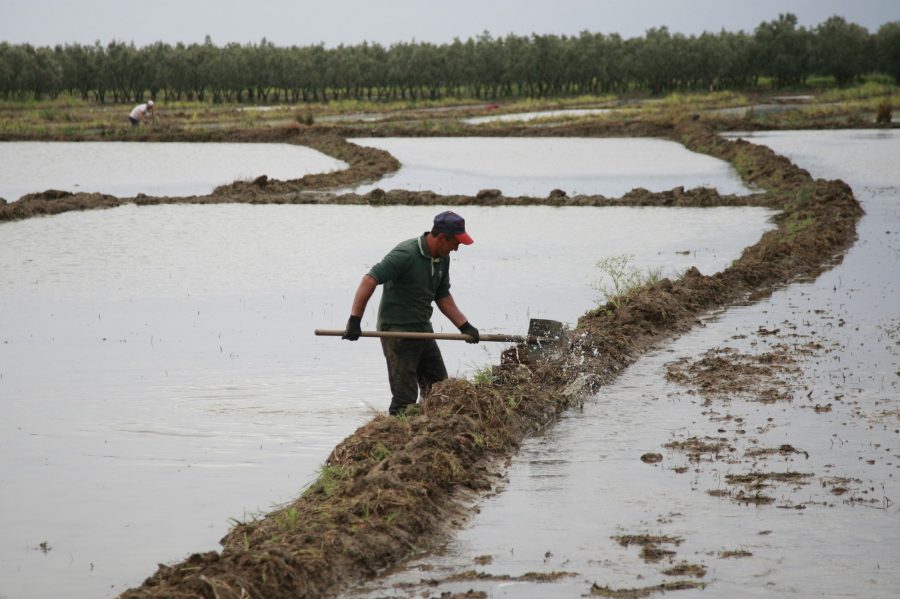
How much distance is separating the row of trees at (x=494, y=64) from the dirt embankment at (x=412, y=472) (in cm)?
7264

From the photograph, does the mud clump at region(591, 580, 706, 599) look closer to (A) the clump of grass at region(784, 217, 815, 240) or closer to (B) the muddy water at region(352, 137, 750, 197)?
(A) the clump of grass at region(784, 217, 815, 240)

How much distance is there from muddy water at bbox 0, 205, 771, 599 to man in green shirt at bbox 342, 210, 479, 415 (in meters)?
0.59

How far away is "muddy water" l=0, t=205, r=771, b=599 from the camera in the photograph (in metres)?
5.97

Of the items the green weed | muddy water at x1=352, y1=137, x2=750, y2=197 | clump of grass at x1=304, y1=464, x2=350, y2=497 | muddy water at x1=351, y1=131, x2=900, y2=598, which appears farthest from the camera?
muddy water at x1=352, y1=137, x2=750, y2=197

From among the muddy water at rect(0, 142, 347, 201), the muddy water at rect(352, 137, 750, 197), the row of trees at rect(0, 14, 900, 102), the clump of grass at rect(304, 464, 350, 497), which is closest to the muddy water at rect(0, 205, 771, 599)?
the clump of grass at rect(304, 464, 350, 497)

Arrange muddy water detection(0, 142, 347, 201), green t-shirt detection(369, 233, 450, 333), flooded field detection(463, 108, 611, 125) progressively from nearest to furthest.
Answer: green t-shirt detection(369, 233, 450, 333), muddy water detection(0, 142, 347, 201), flooded field detection(463, 108, 611, 125)

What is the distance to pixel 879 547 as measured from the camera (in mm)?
5305

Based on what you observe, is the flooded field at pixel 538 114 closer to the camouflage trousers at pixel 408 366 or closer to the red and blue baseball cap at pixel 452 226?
the camouflage trousers at pixel 408 366

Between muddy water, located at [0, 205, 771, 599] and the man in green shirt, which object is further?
the man in green shirt

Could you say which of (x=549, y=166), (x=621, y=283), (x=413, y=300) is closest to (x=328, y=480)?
(x=413, y=300)

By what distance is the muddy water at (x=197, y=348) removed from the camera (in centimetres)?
597

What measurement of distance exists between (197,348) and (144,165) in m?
20.8

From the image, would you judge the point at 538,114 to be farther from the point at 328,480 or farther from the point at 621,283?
the point at 328,480

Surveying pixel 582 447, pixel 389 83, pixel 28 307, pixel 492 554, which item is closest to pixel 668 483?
pixel 582 447
